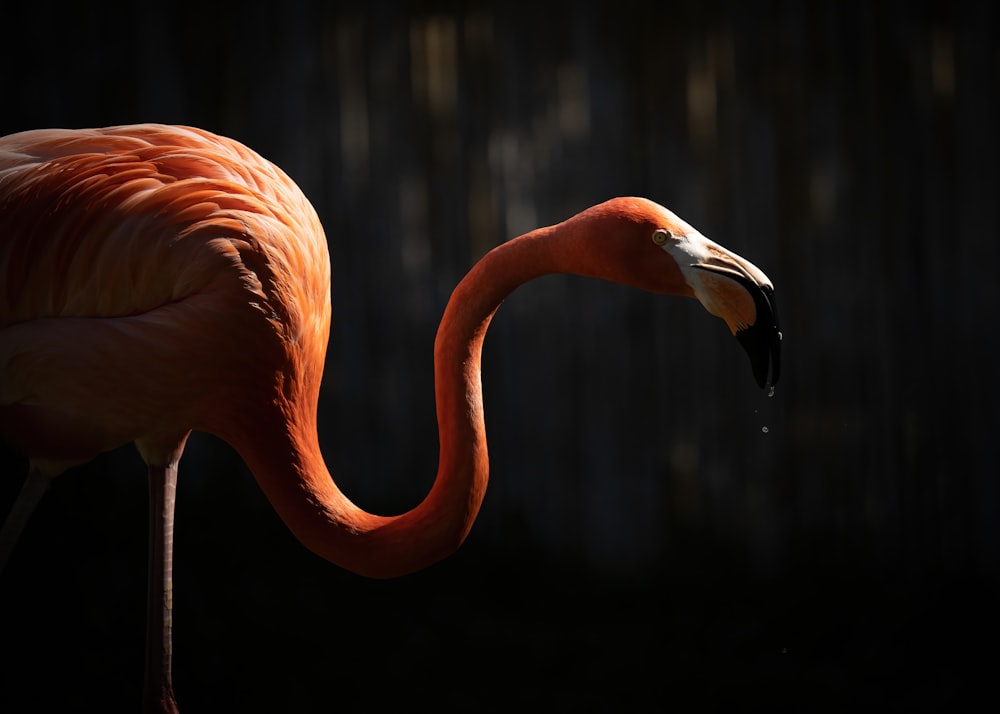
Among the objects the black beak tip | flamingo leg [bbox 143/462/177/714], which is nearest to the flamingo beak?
the black beak tip

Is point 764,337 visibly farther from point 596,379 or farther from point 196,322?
point 596,379

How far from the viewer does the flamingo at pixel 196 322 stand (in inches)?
93.9

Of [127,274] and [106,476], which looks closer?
[127,274]

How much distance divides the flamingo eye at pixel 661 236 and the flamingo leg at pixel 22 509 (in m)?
1.59

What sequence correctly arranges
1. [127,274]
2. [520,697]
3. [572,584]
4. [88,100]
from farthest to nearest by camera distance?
[88,100] < [572,584] < [520,697] < [127,274]

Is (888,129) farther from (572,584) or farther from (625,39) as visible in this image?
(572,584)

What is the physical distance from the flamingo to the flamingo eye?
59 mm

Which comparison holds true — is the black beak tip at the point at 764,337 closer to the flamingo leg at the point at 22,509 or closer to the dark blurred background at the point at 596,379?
the flamingo leg at the point at 22,509

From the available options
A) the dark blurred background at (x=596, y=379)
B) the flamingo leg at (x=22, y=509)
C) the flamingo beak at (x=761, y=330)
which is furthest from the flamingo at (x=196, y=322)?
the dark blurred background at (x=596, y=379)

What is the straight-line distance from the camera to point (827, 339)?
4480 millimetres

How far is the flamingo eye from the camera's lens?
87.0 inches

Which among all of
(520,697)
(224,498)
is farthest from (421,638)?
(224,498)

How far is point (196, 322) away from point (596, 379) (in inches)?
104

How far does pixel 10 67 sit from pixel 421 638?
353 centimetres
